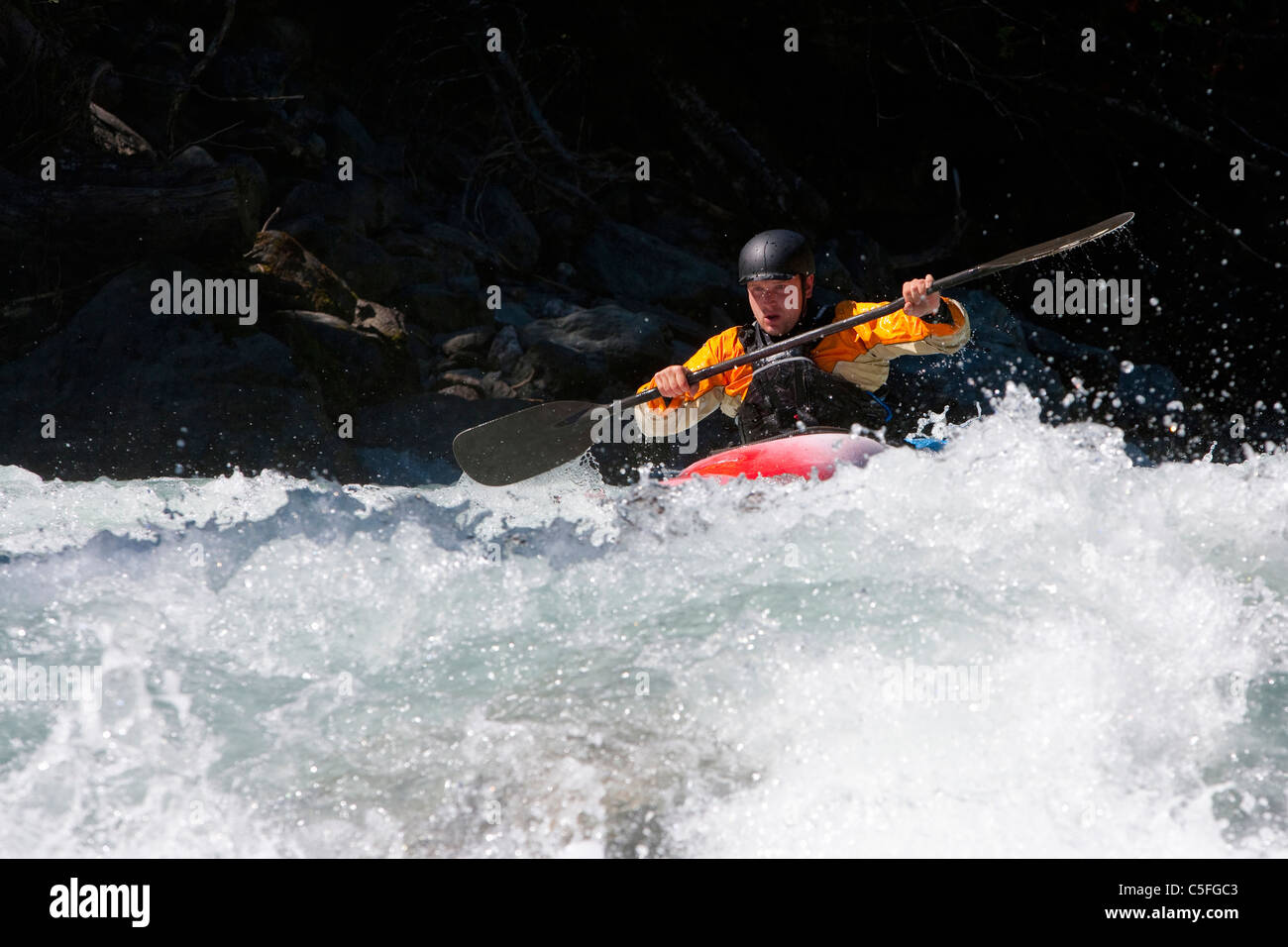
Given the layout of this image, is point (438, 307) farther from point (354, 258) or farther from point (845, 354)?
point (845, 354)

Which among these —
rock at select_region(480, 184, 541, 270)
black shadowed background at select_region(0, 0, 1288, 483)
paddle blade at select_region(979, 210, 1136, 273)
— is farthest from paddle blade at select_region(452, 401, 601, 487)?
A: rock at select_region(480, 184, 541, 270)

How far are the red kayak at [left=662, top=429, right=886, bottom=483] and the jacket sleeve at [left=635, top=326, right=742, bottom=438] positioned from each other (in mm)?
742

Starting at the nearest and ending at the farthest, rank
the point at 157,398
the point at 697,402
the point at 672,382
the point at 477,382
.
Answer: the point at 672,382 → the point at 697,402 → the point at 157,398 → the point at 477,382

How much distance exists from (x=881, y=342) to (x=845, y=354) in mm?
155

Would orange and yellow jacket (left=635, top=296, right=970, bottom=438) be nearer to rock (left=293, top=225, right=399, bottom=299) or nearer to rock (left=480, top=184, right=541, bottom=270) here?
rock (left=293, top=225, right=399, bottom=299)

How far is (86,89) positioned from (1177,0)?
26.0ft

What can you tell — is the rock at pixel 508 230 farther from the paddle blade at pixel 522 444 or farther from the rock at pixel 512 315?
the paddle blade at pixel 522 444

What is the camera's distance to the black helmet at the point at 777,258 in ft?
14.4

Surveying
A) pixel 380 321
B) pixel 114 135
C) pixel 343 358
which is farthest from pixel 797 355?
pixel 114 135

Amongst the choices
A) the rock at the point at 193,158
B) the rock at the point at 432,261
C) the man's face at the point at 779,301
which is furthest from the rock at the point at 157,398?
the man's face at the point at 779,301

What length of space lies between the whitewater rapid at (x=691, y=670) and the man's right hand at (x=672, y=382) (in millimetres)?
619

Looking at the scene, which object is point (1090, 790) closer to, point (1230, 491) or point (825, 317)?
point (1230, 491)

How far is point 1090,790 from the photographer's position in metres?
2.29

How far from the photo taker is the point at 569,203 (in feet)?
31.0
